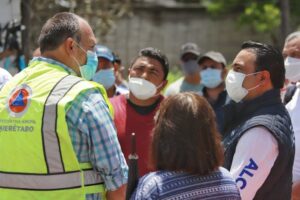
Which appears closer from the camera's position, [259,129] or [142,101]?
[259,129]

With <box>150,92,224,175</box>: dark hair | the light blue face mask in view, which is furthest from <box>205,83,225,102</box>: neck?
<box>150,92,224,175</box>: dark hair

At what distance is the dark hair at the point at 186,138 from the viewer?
272cm

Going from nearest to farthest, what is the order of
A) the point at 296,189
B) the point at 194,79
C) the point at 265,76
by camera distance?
1. the point at 265,76
2. the point at 296,189
3. the point at 194,79

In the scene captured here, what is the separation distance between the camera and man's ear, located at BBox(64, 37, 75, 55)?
3.22m

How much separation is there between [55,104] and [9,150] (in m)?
0.35

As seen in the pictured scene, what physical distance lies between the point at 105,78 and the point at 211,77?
1396mm

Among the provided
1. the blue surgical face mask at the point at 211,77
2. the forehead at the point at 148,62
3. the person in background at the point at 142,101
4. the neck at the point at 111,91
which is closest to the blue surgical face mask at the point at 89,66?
the person in background at the point at 142,101

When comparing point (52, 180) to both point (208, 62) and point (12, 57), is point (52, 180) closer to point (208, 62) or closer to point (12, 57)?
point (12, 57)

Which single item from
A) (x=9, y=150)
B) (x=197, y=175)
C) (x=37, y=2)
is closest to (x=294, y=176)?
(x=197, y=175)

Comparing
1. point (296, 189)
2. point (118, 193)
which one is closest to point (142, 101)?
point (296, 189)

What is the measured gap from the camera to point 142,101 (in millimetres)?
5074

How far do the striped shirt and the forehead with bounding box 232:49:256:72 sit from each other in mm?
1147

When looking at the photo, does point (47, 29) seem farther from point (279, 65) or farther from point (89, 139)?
point (279, 65)

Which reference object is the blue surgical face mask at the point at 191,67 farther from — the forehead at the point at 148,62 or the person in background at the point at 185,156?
the person in background at the point at 185,156
